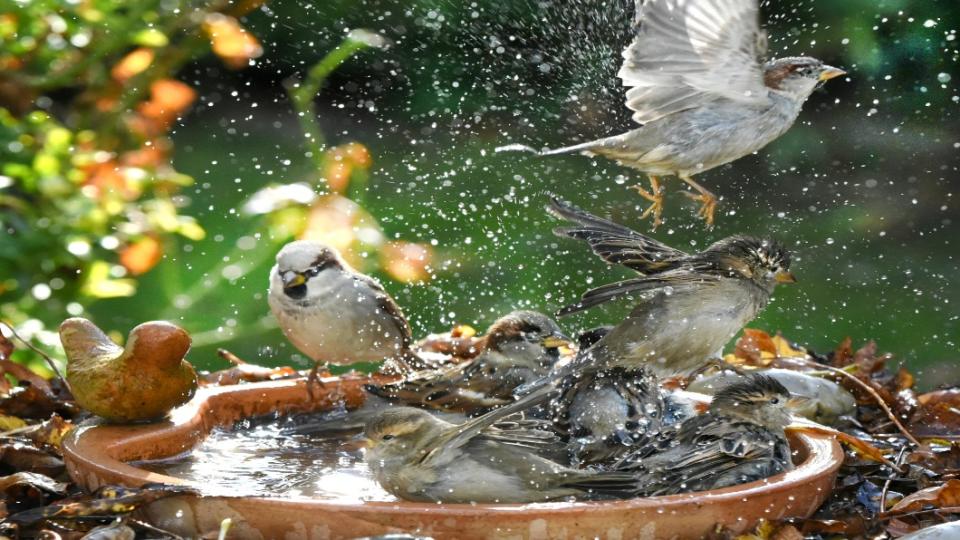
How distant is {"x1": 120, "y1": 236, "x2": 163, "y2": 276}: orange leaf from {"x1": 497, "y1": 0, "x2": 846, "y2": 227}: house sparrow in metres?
2.03

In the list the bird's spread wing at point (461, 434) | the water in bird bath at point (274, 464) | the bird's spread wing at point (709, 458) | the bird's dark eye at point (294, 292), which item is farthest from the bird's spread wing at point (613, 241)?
the bird's dark eye at point (294, 292)

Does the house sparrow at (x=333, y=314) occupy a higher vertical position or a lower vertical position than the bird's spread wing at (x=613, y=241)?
lower

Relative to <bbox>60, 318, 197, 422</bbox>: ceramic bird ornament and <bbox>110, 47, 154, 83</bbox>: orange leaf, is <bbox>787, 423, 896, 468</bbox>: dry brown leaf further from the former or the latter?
<bbox>110, 47, 154, 83</bbox>: orange leaf

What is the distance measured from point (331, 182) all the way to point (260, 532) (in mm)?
3098

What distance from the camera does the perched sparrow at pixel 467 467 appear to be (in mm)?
2424

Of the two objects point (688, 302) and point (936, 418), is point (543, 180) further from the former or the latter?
point (688, 302)

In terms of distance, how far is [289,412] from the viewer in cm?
356

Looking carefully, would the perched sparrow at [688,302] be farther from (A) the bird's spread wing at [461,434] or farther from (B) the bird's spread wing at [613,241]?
(A) the bird's spread wing at [461,434]

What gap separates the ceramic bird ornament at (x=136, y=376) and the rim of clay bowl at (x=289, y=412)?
4cm

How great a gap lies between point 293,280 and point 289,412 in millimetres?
716

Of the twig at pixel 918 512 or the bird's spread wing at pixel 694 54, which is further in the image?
the bird's spread wing at pixel 694 54

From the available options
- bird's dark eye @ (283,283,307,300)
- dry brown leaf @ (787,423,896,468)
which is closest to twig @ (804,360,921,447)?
dry brown leaf @ (787,423,896,468)

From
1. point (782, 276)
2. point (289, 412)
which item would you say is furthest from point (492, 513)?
point (289, 412)

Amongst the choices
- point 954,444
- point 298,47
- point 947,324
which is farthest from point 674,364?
point 298,47
